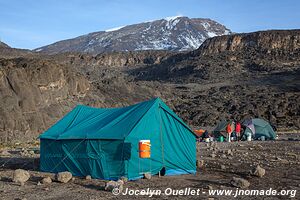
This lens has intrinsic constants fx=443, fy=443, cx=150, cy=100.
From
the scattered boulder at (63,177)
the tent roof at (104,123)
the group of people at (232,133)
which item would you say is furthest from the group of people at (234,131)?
the scattered boulder at (63,177)

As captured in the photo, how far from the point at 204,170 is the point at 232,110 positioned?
167 ft

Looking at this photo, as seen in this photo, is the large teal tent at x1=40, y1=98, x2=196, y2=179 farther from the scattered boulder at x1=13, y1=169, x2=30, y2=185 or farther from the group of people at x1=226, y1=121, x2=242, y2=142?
the group of people at x1=226, y1=121, x2=242, y2=142

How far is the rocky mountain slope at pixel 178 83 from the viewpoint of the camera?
39.1 metres

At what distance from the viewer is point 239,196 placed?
9266 millimetres

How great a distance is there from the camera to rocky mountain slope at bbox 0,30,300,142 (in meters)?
39.1

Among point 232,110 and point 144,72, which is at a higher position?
point 144,72

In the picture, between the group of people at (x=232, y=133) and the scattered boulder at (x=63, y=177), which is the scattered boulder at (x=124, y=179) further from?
the group of people at (x=232, y=133)

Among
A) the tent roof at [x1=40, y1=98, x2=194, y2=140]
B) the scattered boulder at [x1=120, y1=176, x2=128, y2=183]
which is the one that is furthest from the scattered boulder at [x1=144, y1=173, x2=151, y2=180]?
the tent roof at [x1=40, y1=98, x2=194, y2=140]

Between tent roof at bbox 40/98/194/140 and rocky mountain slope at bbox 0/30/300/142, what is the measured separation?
796 inches

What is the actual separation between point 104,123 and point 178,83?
3369 inches

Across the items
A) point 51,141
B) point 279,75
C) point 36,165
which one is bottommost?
point 36,165

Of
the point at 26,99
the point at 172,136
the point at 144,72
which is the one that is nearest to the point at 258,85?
the point at 144,72

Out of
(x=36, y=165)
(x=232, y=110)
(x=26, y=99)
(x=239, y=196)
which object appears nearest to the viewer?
(x=239, y=196)

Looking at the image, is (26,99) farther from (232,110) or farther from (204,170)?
(232,110)
